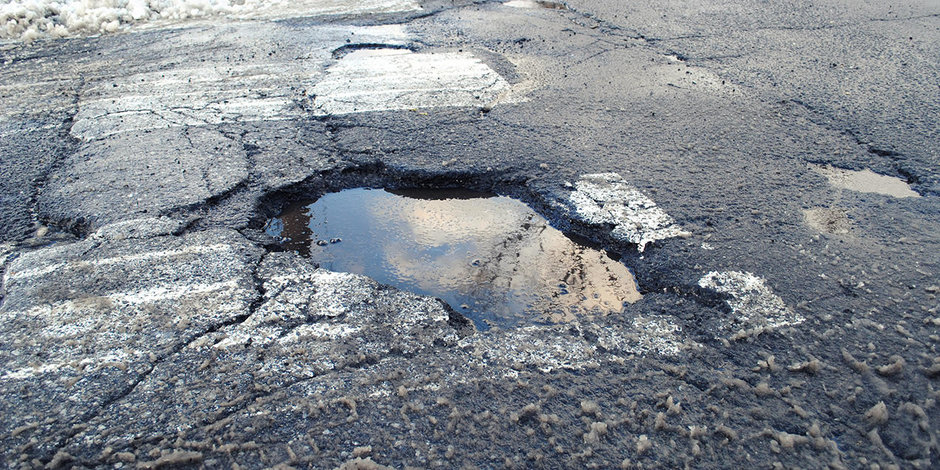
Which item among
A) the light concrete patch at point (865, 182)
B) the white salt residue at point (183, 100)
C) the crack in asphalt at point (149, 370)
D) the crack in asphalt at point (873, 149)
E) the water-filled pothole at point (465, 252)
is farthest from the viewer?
the white salt residue at point (183, 100)

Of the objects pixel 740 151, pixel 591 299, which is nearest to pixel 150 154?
pixel 591 299

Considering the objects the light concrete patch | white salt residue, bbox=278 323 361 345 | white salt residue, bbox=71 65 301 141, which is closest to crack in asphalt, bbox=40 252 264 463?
white salt residue, bbox=278 323 361 345

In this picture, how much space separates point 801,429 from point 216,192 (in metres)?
3.19

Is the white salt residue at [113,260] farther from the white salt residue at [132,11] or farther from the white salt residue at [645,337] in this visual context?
the white salt residue at [132,11]

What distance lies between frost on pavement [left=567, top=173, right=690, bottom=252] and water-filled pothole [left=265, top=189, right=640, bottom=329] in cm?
17

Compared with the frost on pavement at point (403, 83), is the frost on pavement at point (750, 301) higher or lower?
lower

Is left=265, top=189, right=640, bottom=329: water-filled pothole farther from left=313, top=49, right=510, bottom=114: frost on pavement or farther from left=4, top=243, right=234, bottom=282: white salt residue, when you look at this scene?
left=313, top=49, right=510, bottom=114: frost on pavement

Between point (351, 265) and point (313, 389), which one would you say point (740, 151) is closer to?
point (351, 265)

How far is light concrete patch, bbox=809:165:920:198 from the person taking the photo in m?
3.41

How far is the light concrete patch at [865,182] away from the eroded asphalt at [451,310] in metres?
0.03

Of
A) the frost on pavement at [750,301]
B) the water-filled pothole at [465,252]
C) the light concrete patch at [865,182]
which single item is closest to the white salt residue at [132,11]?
the water-filled pothole at [465,252]

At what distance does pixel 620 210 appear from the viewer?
3.25 metres

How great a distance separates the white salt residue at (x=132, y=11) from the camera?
680 centimetres

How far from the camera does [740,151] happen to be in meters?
3.85
